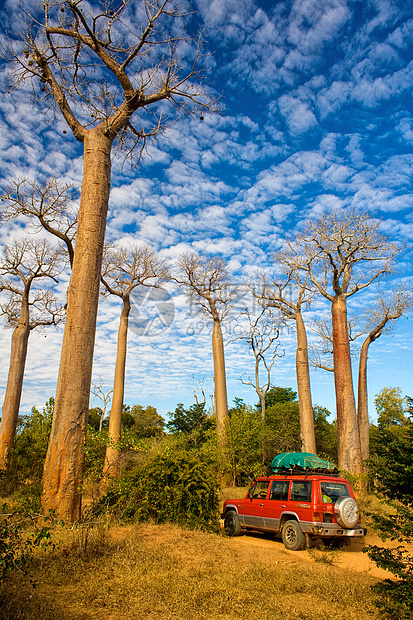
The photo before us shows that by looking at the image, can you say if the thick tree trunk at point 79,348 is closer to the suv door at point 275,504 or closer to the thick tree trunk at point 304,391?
the suv door at point 275,504

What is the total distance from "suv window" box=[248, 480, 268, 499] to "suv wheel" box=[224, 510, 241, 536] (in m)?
0.69

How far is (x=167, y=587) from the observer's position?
424 centimetres

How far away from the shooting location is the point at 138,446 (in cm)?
718

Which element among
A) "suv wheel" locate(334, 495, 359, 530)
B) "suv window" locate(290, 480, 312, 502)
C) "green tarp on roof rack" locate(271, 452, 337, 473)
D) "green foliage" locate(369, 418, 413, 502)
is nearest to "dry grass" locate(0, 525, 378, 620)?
"green foliage" locate(369, 418, 413, 502)

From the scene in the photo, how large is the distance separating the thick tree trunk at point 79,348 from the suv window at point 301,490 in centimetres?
430

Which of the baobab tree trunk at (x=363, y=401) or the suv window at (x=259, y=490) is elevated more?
the baobab tree trunk at (x=363, y=401)

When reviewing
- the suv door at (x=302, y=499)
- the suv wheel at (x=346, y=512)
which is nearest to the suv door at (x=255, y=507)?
the suv door at (x=302, y=499)

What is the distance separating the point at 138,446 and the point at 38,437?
605cm

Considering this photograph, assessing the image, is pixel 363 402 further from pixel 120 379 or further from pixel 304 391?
pixel 120 379

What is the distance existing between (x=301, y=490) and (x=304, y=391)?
33.3 feet

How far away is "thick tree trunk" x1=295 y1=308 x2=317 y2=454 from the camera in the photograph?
16.9m

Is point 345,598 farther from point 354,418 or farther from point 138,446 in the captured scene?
point 354,418

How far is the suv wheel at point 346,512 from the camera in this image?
24.0ft

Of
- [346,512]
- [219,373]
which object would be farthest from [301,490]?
[219,373]
